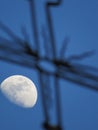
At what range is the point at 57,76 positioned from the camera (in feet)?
7.47

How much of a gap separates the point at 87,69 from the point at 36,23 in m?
0.59

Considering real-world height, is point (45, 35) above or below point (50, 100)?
above

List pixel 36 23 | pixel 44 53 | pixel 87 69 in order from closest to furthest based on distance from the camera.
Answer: pixel 36 23
pixel 44 53
pixel 87 69

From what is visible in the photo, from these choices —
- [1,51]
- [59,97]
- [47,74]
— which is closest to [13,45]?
[1,51]

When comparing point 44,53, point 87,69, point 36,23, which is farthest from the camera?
point 87,69

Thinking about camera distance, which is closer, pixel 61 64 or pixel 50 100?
pixel 61 64

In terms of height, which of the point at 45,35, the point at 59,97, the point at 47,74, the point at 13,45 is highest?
the point at 45,35

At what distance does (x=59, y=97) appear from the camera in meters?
2.27

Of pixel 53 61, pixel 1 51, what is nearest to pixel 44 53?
pixel 53 61

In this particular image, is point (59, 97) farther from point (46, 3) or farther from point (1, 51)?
point (46, 3)

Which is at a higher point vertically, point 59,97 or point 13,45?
point 13,45

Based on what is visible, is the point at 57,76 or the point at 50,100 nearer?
the point at 57,76

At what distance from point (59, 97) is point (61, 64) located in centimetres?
24

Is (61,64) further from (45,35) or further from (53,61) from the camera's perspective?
(45,35)
